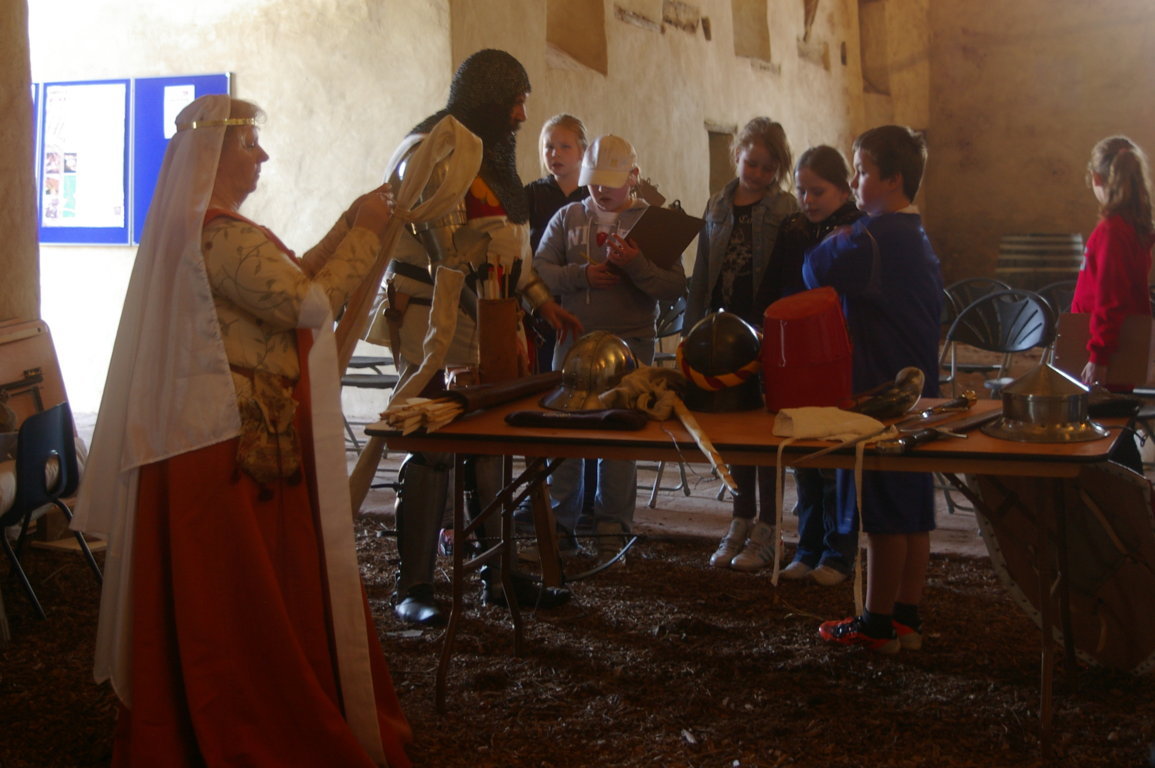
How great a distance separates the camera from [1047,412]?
2457 mm

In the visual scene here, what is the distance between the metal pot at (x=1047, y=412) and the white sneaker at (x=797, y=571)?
163 centimetres

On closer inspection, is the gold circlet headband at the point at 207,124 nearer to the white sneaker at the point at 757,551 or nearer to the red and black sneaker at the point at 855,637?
the red and black sneaker at the point at 855,637

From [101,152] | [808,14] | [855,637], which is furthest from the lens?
[808,14]

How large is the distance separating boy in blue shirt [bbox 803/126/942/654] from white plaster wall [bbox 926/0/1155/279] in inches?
447

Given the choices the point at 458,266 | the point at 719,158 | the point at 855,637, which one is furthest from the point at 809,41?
the point at 855,637

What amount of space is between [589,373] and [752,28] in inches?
328

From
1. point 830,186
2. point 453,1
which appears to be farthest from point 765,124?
point 453,1

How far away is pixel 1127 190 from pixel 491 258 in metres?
2.57

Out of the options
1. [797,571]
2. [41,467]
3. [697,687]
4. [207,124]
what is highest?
[207,124]

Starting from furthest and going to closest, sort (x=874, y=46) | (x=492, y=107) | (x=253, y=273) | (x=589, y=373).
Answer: (x=874, y=46) < (x=492, y=107) < (x=589, y=373) < (x=253, y=273)

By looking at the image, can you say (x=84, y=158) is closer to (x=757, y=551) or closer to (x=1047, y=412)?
(x=757, y=551)

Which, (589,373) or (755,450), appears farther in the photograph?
(589,373)

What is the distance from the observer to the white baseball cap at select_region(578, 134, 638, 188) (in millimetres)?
4074

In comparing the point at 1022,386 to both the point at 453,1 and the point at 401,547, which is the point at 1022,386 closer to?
the point at 401,547
